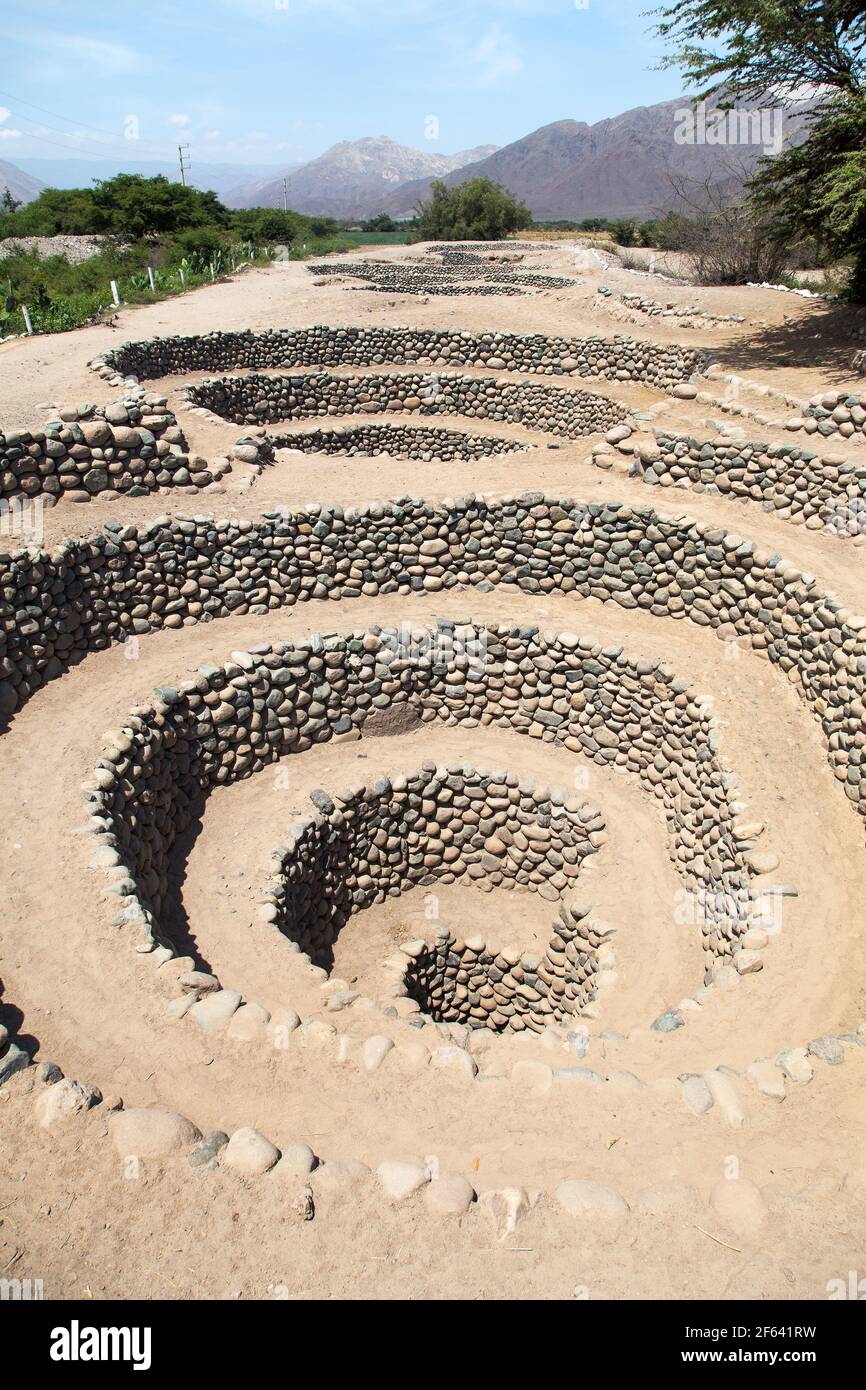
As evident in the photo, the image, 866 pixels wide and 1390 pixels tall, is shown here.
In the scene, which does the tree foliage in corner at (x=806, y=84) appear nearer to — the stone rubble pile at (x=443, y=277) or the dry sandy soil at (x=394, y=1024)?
the dry sandy soil at (x=394, y=1024)

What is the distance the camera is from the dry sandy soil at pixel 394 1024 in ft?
13.1

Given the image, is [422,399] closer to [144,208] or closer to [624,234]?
[144,208]

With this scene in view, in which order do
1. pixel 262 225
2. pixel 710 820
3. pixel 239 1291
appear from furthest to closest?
pixel 262 225
pixel 710 820
pixel 239 1291

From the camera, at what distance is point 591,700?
11117 mm

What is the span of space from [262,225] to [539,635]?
4878 cm

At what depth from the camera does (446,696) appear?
37.5 ft

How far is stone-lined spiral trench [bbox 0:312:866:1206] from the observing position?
9047 millimetres

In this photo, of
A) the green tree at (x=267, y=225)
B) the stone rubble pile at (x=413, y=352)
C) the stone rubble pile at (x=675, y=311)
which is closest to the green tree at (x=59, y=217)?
the green tree at (x=267, y=225)

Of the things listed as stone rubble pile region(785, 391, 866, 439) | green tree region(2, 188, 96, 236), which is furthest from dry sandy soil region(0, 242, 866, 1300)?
green tree region(2, 188, 96, 236)

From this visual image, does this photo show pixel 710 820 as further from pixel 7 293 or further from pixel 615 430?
pixel 7 293

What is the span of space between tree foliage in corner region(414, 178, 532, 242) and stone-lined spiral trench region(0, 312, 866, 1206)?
4661cm

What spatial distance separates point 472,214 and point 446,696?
50.4 m

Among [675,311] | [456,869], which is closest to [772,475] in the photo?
[456,869]
